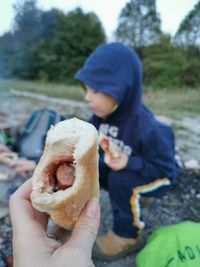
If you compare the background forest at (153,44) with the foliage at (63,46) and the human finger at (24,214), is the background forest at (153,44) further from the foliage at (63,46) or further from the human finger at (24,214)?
the human finger at (24,214)

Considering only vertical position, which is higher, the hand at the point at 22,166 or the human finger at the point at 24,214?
the human finger at the point at 24,214

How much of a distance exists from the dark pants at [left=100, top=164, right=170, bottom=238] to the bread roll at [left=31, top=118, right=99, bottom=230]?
122cm

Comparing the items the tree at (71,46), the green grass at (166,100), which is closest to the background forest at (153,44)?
the tree at (71,46)

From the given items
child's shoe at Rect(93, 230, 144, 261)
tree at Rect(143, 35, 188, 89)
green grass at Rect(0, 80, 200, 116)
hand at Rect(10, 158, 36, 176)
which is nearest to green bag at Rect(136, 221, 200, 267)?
child's shoe at Rect(93, 230, 144, 261)

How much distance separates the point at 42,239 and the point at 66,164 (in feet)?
0.89

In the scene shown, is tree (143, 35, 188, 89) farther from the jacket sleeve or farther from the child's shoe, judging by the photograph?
the child's shoe

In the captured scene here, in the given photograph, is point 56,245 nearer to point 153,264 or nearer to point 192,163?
point 153,264

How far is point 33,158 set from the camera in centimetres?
366

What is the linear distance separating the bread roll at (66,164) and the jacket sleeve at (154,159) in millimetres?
1193

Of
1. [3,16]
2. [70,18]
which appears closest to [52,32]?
[70,18]

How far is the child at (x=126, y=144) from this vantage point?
7.36 feet

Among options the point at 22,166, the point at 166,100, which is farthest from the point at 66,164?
the point at 166,100

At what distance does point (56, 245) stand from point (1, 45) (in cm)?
984

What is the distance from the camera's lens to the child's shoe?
85.9 inches
